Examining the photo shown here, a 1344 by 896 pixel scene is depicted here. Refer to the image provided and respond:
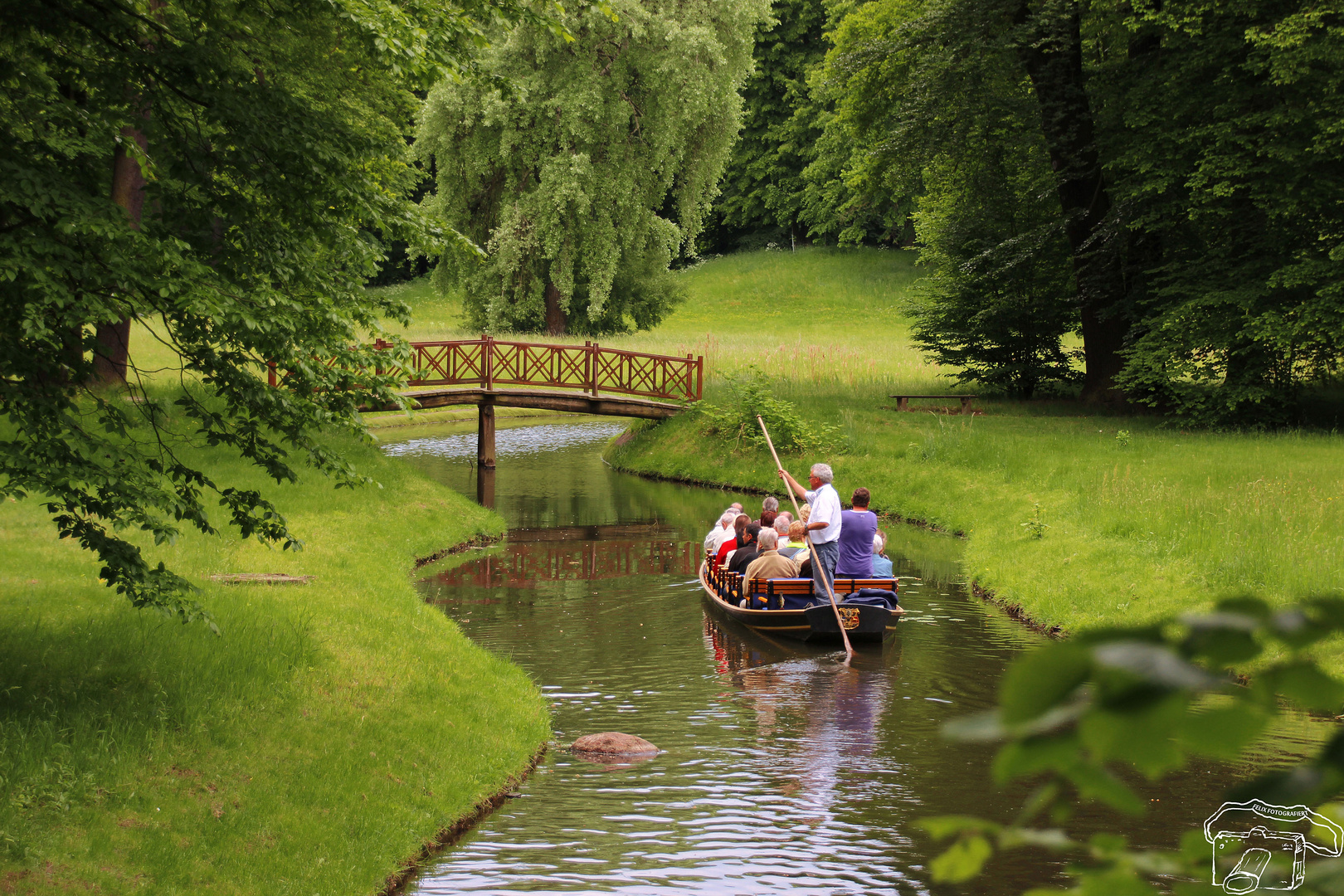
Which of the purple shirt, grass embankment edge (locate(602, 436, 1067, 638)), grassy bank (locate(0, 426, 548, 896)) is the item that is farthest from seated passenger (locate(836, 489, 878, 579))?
grassy bank (locate(0, 426, 548, 896))

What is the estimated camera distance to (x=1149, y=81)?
24.2 meters

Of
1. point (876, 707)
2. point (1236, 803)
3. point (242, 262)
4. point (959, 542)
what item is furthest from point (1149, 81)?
point (1236, 803)

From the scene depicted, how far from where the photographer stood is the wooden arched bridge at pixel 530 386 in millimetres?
27375

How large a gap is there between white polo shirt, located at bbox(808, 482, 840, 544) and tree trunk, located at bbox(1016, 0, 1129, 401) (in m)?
14.1

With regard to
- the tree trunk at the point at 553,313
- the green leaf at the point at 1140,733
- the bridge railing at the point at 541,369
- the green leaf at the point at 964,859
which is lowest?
the green leaf at the point at 964,859

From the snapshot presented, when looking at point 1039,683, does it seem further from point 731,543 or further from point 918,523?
point 918,523

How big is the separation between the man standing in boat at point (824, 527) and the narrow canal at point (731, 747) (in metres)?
1.03

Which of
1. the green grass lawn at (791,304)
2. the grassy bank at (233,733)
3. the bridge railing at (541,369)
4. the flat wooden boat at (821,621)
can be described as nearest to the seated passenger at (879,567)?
the flat wooden boat at (821,621)

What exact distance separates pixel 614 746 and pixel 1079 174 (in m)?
20.8

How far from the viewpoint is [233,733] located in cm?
817

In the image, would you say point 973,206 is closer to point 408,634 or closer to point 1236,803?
point 408,634

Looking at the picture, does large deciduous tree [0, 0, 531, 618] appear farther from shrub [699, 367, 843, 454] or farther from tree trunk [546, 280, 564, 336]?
tree trunk [546, 280, 564, 336]

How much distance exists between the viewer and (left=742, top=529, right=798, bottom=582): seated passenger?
47.1 feet

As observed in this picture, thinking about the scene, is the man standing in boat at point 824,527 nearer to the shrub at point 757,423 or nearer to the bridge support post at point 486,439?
the shrub at point 757,423
